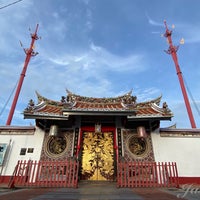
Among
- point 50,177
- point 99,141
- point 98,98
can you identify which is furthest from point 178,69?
point 50,177

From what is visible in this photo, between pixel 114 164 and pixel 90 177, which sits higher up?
pixel 114 164

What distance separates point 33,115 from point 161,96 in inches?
415

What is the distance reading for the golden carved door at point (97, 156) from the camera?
34.3 ft

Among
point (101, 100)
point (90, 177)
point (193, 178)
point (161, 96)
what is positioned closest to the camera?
point (193, 178)

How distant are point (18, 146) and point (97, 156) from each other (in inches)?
218

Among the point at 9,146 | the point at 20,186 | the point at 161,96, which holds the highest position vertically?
the point at 161,96

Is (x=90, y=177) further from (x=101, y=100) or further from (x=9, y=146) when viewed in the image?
(x=101, y=100)

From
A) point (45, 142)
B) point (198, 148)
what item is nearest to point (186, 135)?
point (198, 148)

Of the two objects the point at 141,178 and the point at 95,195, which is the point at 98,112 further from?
the point at 95,195

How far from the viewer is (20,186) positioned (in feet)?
26.6

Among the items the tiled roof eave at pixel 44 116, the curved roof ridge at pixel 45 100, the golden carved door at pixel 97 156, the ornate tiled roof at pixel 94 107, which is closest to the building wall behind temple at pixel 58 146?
the golden carved door at pixel 97 156

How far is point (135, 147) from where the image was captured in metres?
10.8

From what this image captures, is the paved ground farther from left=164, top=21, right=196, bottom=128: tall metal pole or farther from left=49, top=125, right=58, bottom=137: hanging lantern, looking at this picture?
left=164, top=21, right=196, bottom=128: tall metal pole

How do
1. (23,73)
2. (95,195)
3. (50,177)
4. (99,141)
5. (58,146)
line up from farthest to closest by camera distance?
(23,73) → (99,141) → (58,146) → (50,177) → (95,195)
